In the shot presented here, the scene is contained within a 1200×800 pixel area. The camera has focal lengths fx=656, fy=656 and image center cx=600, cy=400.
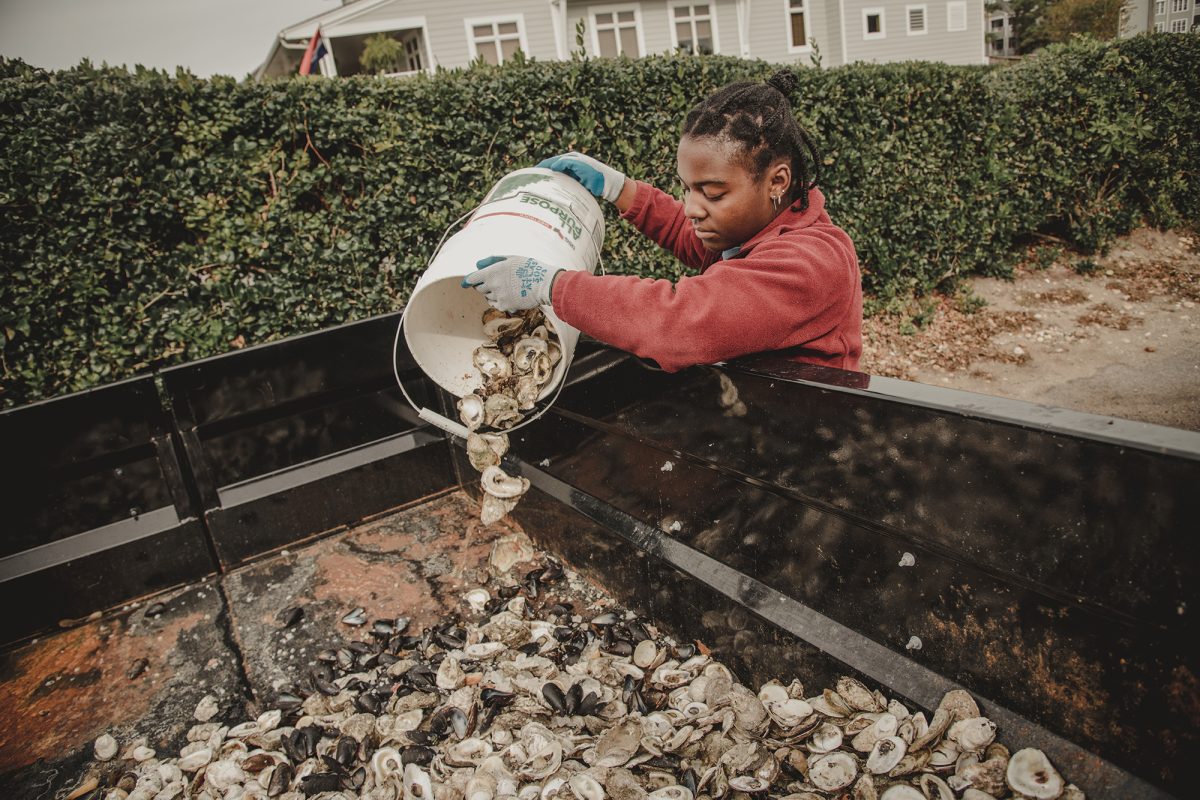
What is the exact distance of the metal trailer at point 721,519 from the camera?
3.79 feet

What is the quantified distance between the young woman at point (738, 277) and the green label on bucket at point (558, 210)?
15.6 inches

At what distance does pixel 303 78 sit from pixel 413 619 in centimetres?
319

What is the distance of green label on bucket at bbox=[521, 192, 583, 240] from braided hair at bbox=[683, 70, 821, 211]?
18.1 inches

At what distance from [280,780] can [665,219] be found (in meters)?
2.43

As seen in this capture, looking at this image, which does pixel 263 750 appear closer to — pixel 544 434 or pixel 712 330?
pixel 544 434

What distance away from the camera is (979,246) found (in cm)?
706

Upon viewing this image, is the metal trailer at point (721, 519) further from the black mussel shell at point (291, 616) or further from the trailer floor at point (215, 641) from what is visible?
the black mussel shell at point (291, 616)

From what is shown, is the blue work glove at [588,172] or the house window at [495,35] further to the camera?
the house window at [495,35]

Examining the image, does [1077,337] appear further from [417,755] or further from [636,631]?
[417,755]

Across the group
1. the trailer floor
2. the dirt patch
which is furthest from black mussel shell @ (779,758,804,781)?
the dirt patch

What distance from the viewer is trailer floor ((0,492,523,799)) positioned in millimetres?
2037

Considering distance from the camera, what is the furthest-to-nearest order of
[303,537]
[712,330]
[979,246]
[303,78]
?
[979,246], [303,78], [303,537], [712,330]

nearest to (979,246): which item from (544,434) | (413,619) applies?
(544,434)

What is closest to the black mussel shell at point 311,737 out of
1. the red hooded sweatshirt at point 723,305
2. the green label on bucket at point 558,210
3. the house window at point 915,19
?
the red hooded sweatshirt at point 723,305
